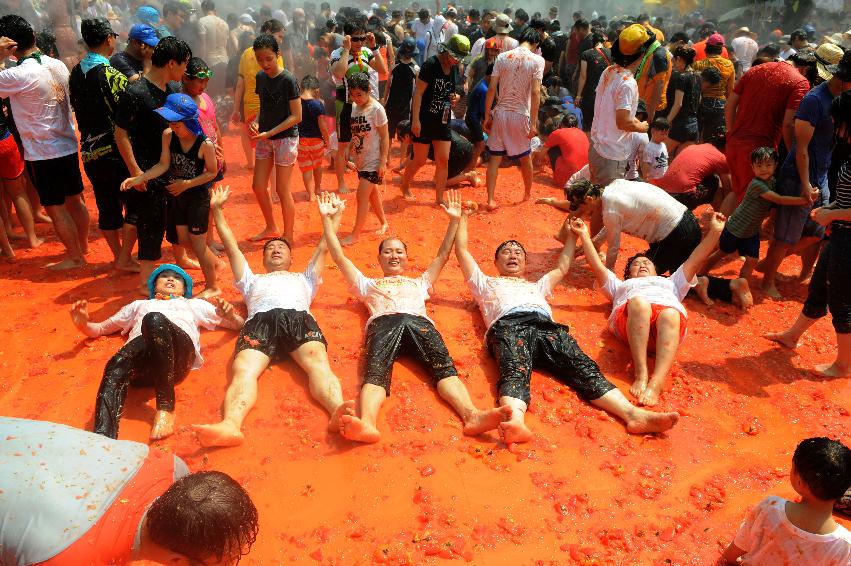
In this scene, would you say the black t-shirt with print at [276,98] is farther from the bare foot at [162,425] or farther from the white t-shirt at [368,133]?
the bare foot at [162,425]

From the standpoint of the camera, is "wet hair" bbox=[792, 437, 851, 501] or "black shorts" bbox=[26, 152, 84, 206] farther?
"black shorts" bbox=[26, 152, 84, 206]

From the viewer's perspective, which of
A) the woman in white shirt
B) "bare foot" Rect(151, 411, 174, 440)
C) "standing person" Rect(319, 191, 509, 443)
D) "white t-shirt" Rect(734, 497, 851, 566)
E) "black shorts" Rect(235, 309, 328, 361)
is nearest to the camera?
"white t-shirt" Rect(734, 497, 851, 566)

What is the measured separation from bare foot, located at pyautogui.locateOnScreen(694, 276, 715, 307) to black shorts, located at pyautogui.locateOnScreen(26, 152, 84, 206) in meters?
5.79

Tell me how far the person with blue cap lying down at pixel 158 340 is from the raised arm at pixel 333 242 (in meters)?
0.87

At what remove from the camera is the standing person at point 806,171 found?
5.46 m

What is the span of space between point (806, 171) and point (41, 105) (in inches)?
261

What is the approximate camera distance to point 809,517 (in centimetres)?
286

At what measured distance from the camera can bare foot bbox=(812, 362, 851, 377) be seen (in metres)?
5.02

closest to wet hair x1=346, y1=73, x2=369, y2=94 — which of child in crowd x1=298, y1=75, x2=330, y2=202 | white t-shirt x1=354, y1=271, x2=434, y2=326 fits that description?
child in crowd x1=298, y1=75, x2=330, y2=202

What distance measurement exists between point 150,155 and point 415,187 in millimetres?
4391

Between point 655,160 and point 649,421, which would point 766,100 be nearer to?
point 655,160

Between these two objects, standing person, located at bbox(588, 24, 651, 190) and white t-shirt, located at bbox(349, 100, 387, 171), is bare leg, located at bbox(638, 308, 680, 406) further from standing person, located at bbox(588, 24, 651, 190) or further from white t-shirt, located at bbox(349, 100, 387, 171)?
white t-shirt, located at bbox(349, 100, 387, 171)

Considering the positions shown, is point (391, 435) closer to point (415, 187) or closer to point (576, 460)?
point (576, 460)

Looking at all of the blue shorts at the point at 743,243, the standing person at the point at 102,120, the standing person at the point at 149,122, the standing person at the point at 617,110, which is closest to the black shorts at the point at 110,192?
the standing person at the point at 102,120
